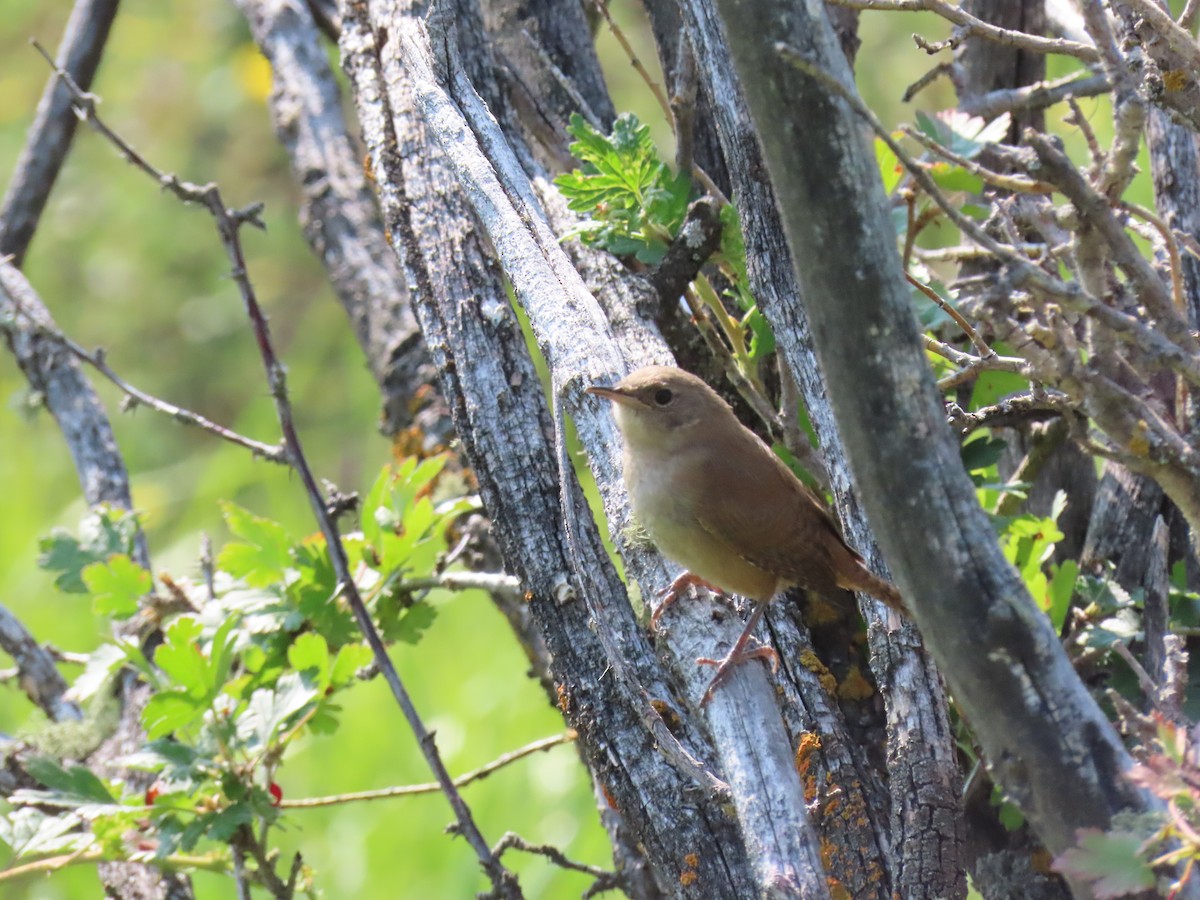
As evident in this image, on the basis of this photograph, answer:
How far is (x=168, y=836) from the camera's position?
2629 mm

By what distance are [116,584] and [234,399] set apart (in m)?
4.33

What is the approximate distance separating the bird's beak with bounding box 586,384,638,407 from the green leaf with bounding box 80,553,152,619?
136 cm

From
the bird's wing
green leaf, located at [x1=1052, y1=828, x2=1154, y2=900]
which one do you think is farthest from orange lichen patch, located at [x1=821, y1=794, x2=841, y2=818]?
green leaf, located at [x1=1052, y1=828, x2=1154, y2=900]

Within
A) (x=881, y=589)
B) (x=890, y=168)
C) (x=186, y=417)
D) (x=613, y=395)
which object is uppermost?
(x=186, y=417)

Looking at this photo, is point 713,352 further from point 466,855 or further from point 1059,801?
point 466,855

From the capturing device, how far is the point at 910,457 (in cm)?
133

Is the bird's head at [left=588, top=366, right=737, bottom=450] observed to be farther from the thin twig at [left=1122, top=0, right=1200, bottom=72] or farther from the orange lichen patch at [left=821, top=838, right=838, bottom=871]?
the thin twig at [left=1122, top=0, right=1200, bottom=72]

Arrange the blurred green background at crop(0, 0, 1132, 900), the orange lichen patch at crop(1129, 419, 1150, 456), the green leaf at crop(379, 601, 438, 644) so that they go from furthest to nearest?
the blurred green background at crop(0, 0, 1132, 900) → the green leaf at crop(379, 601, 438, 644) → the orange lichen patch at crop(1129, 419, 1150, 456)

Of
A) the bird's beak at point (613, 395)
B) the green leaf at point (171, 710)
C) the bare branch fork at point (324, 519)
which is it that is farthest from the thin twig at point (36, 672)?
the bird's beak at point (613, 395)

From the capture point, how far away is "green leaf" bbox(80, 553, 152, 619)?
119 inches

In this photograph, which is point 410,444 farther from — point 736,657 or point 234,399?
point 234,399

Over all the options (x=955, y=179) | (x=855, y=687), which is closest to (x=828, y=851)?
(x=855, y=687)

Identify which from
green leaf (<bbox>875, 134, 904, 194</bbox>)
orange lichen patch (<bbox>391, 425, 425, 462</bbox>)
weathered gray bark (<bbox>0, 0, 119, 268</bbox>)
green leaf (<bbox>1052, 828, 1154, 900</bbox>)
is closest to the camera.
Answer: green leaf (<bbox>1052, 828, 1154, 900</bbox>)

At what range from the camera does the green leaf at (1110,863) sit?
1260 mm
